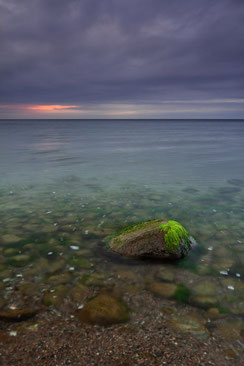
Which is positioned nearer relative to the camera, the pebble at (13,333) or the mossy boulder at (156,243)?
the pebble at (13,333)

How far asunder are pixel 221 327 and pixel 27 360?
316 cm

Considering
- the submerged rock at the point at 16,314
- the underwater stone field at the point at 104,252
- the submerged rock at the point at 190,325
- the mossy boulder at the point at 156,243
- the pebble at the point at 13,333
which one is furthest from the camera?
the mossy boulder at the point at 156,243

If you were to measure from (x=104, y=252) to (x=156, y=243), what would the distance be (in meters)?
1.42

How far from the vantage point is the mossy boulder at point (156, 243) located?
675 cm

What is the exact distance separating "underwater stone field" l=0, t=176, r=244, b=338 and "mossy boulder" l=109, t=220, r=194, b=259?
0.76 ft

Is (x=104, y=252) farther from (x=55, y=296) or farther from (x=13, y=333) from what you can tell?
(x=13, y=333)

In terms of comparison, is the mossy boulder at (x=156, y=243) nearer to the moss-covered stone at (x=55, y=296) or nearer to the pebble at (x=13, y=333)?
the moss-covered stone at (x=55, y=296)

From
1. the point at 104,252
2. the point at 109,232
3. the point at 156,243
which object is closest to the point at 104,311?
the point at 104,252

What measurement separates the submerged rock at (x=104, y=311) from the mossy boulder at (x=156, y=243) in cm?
177

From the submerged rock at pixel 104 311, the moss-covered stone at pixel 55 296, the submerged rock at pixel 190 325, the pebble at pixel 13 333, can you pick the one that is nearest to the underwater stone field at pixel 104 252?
the moss-covered stone at pixel 55 296

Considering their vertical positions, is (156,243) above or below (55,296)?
above

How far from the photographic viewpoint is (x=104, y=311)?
490 centimetres

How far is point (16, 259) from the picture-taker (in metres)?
6.65

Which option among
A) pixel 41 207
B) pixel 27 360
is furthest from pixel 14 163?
pixel 27 360
